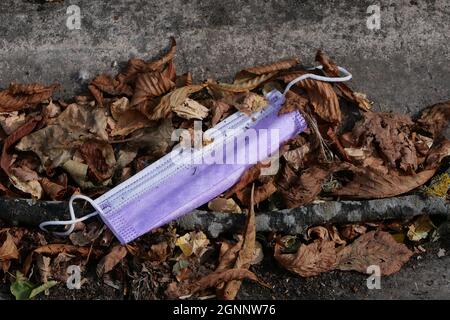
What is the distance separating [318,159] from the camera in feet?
10.9

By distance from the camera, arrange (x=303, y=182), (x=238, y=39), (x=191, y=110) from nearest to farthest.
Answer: (x=303, y=182) < (x=191, y=110) < (x=238, y=39)

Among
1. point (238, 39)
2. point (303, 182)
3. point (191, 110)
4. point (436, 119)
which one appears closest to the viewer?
point (303, 182)

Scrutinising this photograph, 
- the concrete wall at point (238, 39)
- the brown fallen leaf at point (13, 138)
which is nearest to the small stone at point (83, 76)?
the concrete wall at point (238, 39)

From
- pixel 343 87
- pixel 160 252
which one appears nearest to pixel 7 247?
pixel 160 252

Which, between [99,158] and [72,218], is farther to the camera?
[99,158]

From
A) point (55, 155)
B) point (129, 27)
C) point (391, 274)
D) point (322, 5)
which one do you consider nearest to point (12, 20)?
point (129, 27)

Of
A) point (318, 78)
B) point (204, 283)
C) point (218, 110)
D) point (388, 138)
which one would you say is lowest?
point (204, 283)

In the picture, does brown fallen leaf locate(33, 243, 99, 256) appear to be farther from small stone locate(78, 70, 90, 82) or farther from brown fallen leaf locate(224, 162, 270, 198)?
small stone locate(78, 70, 90, 82)

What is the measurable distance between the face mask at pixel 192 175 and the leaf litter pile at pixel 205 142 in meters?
0.04

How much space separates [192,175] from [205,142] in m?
0.17

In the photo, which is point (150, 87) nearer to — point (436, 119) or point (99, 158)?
point (99, 158)

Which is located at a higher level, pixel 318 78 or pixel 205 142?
pixel 318 78

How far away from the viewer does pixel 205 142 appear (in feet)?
10.9

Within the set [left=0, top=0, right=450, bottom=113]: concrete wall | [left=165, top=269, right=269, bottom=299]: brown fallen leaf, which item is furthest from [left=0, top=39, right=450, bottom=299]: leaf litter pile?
[left=0, top=0, right=450, bottom=113]: concrete wall
